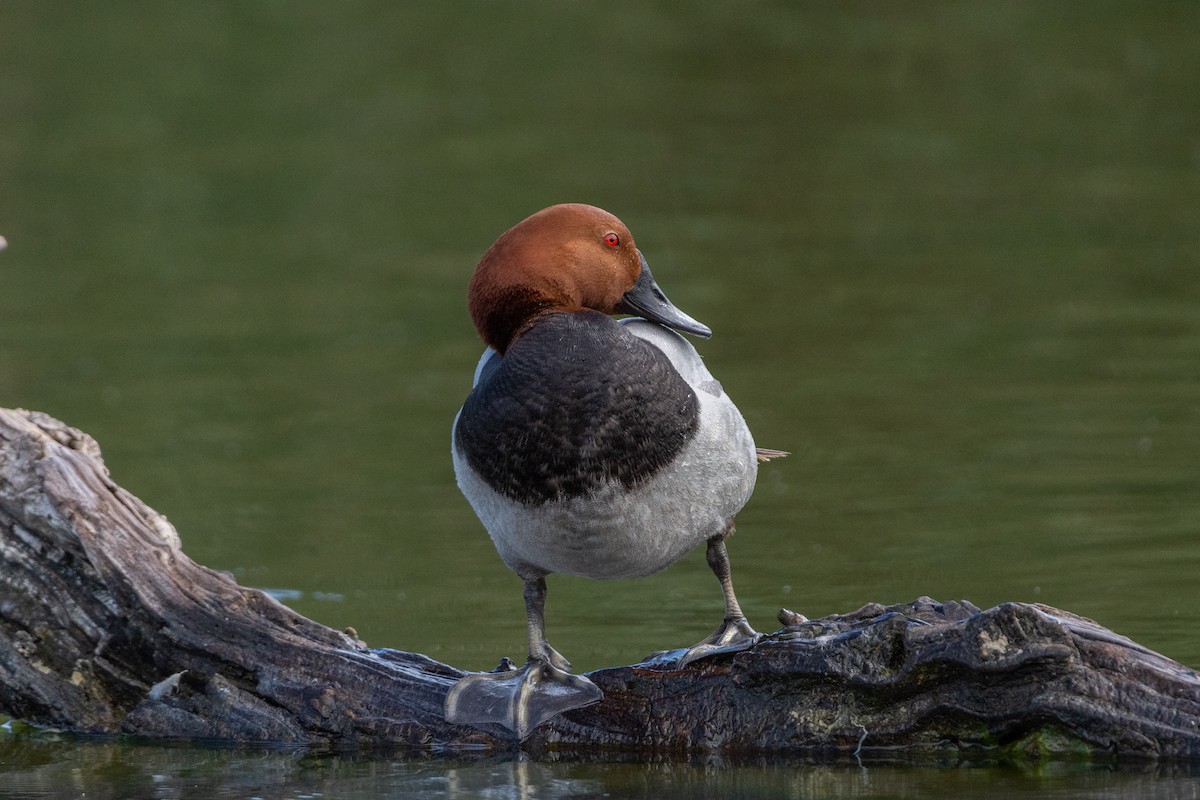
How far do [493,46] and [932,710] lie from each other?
57.4 feet

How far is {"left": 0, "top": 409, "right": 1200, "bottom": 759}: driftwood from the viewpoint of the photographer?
4.77 meters

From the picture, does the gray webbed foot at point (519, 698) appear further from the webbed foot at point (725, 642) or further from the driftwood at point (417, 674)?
the webbed foot at point (725, 642)

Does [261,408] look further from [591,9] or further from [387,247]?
[591,9]

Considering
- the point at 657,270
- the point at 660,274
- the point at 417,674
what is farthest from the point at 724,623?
the point at 657,270

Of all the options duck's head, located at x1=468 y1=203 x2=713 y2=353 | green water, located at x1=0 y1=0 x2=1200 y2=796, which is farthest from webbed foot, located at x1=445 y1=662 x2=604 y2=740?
duck's head, located at x1=468 y1=203 x2=713 y2=353

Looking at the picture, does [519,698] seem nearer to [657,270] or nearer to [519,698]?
[519,698]

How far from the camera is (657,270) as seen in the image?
1327 cm

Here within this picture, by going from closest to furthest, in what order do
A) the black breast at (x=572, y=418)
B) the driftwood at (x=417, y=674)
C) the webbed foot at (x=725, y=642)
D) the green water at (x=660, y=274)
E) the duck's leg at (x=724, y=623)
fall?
1. the driftwood at (x=417, y=674)
2. the black breast at (x=572, y=418)
3. the webbed foot at (x=725, y=642)
4. the duck's leg at (x=724, y=623)
5. the green water at (x=660, y=274)

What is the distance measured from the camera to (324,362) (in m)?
11.6

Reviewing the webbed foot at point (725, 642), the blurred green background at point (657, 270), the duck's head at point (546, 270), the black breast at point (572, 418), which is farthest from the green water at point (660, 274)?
the duck's head at point (546, 270)

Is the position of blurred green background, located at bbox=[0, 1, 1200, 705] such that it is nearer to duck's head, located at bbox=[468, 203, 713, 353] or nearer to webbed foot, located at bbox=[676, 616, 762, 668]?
webbed foot, located at bbox=[676, 616, 762, 668]

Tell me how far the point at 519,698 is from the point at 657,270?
319 inches

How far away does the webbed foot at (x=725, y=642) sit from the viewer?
517 centimetres

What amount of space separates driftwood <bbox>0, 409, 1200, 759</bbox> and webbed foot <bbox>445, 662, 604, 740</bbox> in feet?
0.16
